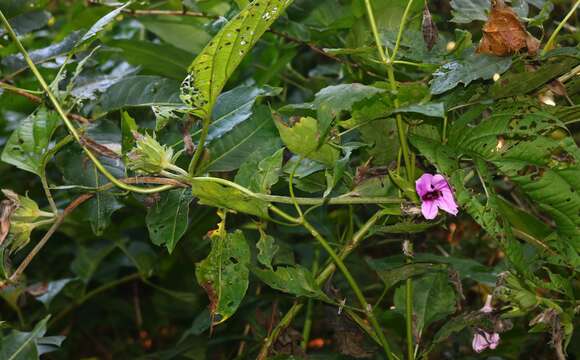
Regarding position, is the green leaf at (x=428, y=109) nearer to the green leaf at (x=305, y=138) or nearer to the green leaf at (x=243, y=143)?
the green leaf at (x=305, y=138)

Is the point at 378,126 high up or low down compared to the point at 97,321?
up

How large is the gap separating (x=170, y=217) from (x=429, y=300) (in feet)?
1.18

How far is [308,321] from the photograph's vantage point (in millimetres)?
1087

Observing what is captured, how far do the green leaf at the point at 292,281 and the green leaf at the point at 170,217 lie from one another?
104mm

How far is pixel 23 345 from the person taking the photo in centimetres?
102

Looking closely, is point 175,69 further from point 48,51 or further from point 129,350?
point 129,350

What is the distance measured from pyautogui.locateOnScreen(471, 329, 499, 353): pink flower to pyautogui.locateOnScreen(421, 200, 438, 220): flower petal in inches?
7.7

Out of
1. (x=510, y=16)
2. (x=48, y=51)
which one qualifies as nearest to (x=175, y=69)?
(x=48, y=51)

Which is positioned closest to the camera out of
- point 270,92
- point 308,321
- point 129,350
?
point 270,92

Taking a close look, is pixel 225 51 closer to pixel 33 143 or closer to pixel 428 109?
pixel 428 109

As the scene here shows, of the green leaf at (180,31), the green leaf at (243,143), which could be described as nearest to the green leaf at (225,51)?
the green leaf at (243,143)

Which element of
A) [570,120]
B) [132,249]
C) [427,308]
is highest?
[570,120]

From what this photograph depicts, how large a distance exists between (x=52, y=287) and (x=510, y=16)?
0.93 m

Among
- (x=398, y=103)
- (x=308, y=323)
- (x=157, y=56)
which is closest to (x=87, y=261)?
(x=157, y=56)
